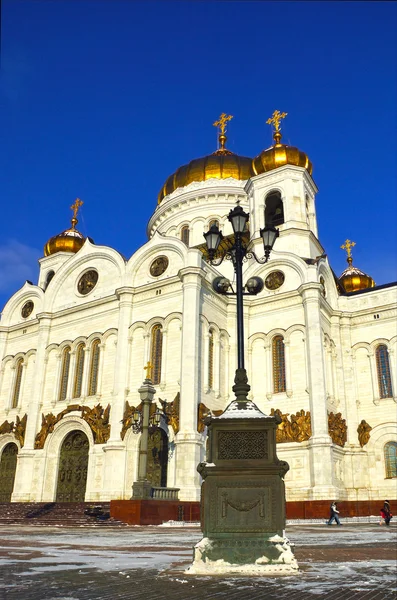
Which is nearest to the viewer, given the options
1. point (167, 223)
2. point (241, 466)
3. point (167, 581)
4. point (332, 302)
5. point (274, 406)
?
point (167, 581)

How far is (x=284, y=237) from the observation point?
31.5m

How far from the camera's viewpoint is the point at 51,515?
71.5ft

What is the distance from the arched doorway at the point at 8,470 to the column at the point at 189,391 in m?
11.4

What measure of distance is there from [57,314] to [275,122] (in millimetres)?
18556

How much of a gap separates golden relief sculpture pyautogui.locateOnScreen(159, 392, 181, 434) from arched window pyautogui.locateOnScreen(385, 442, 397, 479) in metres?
11.0

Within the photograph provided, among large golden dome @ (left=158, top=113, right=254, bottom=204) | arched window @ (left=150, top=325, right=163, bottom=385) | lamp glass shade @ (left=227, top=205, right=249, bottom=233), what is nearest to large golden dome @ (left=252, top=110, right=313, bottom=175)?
large golden dome @ (left=158, top=113, right=254, bottom=204)

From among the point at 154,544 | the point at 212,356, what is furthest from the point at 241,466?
the point at 212,356

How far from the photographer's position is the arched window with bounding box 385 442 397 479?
26181 millimetres

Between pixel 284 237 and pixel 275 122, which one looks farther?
pixel 275 122

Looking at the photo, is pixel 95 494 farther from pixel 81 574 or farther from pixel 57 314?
pixel 81 574

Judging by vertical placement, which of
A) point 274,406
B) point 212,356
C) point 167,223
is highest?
point 167,223

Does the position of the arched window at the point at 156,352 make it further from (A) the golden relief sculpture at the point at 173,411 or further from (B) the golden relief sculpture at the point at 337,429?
(B) the golden relief sculpture at the point at 337,429

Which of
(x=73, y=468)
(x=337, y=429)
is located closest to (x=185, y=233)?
(x=337, y=429)

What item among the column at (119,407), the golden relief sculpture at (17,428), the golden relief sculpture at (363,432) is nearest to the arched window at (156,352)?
the column at (119,407)
